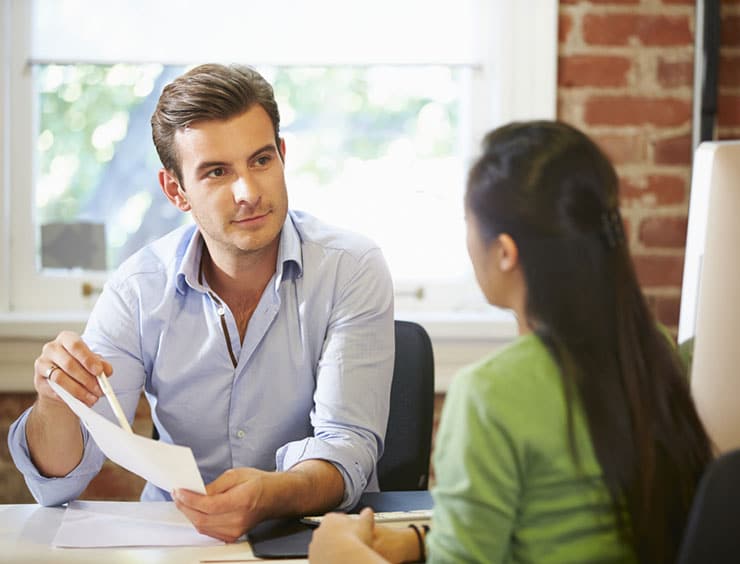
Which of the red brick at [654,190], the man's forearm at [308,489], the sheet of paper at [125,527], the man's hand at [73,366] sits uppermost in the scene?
the red brick at [654,190]

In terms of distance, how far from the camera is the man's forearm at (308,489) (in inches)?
50.3

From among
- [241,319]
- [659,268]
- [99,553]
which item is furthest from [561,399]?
[659,268]

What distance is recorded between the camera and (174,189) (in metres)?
1.75

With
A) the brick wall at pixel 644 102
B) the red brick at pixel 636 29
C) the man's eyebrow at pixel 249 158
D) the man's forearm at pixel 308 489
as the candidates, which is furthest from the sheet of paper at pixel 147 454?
the red brick at pixel 636 29

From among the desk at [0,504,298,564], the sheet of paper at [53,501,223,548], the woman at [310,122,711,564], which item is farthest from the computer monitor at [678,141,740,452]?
the sheet of paper at [53,501,223,548]

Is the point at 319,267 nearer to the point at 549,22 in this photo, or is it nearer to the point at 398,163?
the point at 398,163

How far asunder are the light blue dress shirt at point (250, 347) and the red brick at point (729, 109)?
1.09 meters

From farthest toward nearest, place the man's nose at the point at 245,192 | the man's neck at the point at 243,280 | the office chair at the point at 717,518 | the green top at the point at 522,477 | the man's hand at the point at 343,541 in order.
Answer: the man's neck at the point at 243,280 < the man's nose at the point at 245,192 < the man's hand at the point at 343,541 < the green top at the point at 522,477 < the office chair at the point at 717,518

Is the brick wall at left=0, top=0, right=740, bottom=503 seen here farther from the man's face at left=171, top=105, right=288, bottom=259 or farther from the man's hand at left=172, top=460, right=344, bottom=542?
the man's hand at left=172, top=460, right=344, bottom=542

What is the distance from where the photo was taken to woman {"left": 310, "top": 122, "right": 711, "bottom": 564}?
91 cm

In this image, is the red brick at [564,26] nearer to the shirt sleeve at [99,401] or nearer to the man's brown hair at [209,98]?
the man's brown hair at [209,98]

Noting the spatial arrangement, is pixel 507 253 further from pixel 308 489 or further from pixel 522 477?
pixel 308 489

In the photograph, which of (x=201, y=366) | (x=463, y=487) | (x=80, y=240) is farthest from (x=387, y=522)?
(x=80, y=240)

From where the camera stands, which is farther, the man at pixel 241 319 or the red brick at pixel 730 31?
the red brick at pixel 730 31
